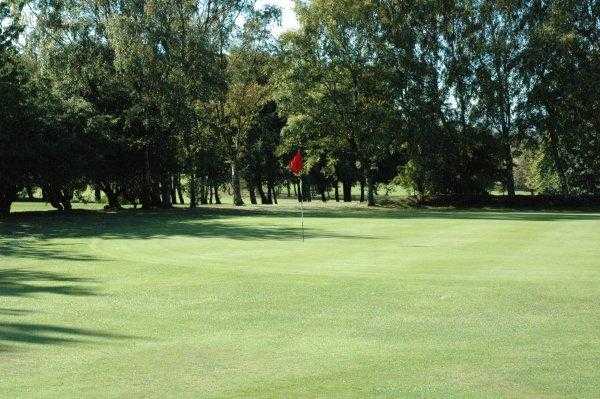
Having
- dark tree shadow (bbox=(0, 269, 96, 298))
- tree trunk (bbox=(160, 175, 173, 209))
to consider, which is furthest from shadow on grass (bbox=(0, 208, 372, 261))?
tree trunk (bbox=(160, 175, 173, 209))

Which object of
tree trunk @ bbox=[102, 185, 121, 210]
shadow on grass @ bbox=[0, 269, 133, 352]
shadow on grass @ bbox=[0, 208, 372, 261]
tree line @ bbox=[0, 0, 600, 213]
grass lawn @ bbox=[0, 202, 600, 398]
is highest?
tree line @ bbox=[0, 0, 600, 213]

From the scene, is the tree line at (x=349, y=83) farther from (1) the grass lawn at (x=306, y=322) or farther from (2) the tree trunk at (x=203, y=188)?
(1) the grass lawn at (x=306, y=322)

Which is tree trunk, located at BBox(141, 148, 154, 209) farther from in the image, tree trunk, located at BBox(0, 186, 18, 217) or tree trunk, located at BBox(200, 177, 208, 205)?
tree trunk, located at BBox(0, 186, 18, 217)

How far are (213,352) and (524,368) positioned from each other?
3758 millimetres

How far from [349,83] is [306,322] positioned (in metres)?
47.3

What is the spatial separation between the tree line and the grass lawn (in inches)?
1187

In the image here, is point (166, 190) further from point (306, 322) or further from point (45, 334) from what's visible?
point (306, 322)

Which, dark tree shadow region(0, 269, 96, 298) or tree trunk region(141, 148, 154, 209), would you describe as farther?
tree trunk region(141, 148, 154, 209)

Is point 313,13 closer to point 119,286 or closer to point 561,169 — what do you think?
point 561,169

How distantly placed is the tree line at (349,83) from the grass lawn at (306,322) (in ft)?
98.9

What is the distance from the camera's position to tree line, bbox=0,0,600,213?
47.7 m

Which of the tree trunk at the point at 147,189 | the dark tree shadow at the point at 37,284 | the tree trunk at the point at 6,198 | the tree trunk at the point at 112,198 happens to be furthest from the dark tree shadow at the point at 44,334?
the tree trunk at the point at 112,198

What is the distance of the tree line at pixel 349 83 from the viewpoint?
47719mm

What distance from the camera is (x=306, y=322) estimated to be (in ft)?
31.4
